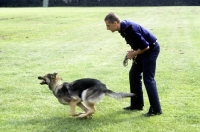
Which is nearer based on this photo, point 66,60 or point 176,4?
point 66,60

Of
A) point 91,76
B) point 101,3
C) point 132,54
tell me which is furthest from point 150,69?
point 101,3

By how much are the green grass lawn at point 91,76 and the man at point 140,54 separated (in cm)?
30

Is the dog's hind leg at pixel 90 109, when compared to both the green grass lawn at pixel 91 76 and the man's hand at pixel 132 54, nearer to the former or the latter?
the green grass lawn at pixel 91 76

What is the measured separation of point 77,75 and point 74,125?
13.0ft

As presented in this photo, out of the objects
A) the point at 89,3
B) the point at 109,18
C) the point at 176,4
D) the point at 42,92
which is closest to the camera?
the point at 109,18

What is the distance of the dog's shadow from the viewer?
6129 millimetres

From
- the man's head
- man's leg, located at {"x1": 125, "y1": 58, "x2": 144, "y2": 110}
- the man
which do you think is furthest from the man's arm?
the man's head

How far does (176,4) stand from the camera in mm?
53344

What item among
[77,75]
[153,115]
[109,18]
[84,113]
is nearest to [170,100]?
[153,115]

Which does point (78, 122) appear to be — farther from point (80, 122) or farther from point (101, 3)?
point (101, 3)

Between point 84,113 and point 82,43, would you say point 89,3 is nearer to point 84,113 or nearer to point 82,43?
point 82,43

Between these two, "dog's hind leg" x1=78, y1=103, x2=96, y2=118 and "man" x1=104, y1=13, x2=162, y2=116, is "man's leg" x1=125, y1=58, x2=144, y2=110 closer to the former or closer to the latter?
"man" x1=104, y1=13, x2=162, y2=116

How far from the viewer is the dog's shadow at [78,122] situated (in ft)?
20.1

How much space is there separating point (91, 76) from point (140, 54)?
3.76 m
